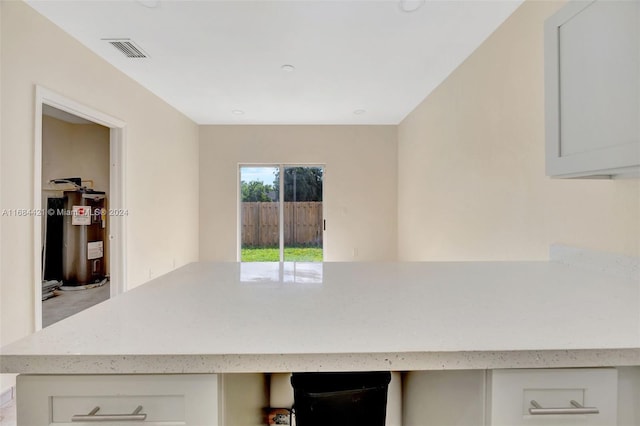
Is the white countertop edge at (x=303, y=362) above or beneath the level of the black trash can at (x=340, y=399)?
above

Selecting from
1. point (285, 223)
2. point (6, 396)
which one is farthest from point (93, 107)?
point (285, 223)

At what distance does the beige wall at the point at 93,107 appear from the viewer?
1.96 m

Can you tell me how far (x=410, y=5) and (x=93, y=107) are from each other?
283 centimetres

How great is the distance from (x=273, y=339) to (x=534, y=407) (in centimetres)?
55

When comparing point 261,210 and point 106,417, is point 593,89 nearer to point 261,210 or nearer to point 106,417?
point 106,417

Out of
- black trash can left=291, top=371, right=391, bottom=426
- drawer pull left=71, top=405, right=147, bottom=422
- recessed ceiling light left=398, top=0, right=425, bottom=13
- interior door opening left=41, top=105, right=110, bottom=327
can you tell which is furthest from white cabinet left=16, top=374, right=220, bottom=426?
interior door opening left=41, top=105, right=110, bottom=327

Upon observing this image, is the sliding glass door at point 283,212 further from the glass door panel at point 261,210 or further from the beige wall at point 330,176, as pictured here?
the beige wall at point 330,176

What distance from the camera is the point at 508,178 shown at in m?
2.14

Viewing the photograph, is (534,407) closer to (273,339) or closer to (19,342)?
(273,339)

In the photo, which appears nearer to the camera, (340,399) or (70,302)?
(340,399)

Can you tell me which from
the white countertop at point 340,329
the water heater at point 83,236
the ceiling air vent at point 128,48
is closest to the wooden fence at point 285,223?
the water heater at point 83,236

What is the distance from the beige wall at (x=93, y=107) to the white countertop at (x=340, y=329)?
1755 mm

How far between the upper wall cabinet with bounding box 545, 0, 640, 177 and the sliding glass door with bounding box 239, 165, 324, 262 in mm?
4299

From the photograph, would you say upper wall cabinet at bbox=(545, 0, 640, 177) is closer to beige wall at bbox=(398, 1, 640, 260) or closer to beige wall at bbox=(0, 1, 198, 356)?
beige wall at bbox=(398, 1, 640, 260)
